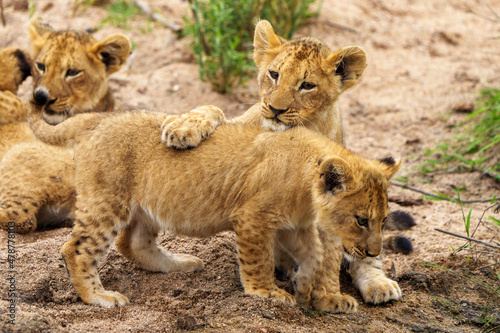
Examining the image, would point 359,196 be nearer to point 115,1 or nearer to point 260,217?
point 260,217

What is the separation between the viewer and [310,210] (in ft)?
13.8

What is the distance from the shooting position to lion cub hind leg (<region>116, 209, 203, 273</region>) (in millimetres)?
4777

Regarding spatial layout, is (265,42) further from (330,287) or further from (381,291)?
(381,291)

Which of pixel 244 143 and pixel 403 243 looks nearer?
pixel 244 143

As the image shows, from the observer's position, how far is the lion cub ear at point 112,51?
648cm

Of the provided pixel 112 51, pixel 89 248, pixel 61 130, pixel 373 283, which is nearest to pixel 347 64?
pixel 373 283

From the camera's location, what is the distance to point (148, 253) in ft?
15.8

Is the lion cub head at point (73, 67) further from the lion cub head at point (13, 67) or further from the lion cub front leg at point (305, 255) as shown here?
the lion cub front leg at point (305, 255)

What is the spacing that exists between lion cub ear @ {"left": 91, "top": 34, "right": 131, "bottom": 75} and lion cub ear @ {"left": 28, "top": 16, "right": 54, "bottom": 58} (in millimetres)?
567

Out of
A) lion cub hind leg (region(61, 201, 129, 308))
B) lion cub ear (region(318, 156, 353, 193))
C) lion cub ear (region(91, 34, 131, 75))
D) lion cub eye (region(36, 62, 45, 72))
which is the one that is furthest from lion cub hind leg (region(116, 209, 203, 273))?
lion cub ear (region(91, 34, 131, 75))

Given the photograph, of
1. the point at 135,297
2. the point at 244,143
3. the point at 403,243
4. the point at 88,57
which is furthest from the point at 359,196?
the point at 88,57

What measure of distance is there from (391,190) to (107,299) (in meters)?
3.84

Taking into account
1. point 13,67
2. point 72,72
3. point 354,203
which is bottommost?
point 13,67

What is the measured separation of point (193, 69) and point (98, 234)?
5219 millimetres
